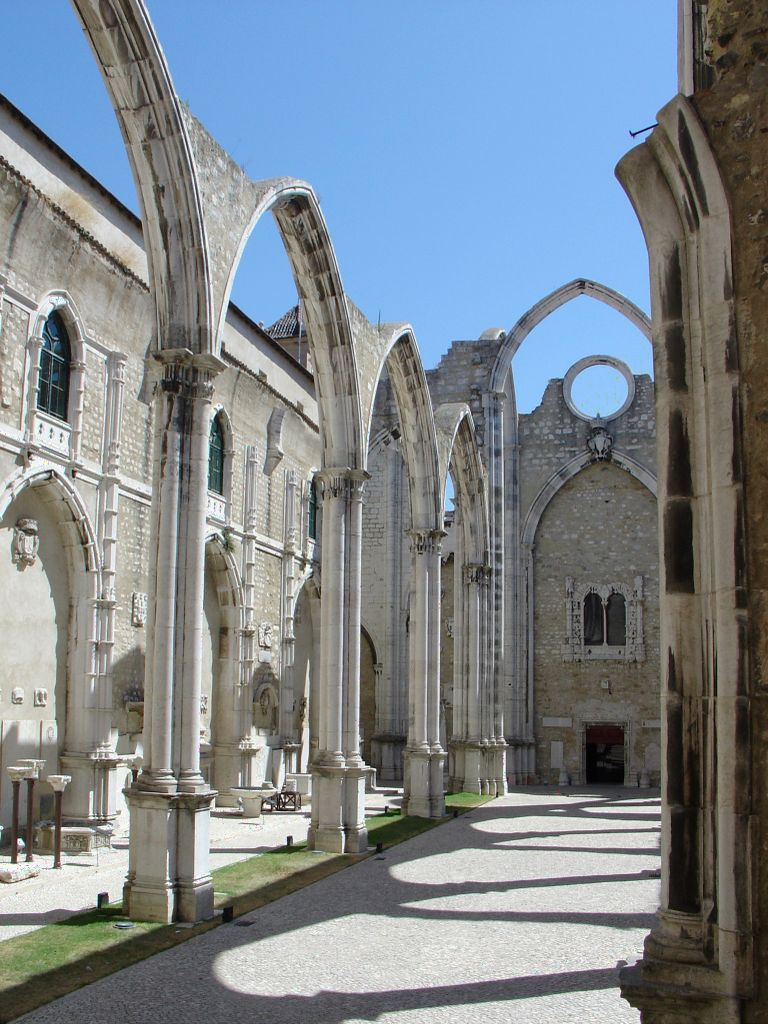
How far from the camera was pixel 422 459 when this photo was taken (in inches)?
783

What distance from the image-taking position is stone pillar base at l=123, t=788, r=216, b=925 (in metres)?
9.16

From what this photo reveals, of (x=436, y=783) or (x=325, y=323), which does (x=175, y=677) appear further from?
(x=436, y=783)

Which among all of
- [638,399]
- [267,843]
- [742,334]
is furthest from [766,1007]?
[638,399]

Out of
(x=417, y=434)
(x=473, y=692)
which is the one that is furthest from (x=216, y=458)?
(x=473, y=692)

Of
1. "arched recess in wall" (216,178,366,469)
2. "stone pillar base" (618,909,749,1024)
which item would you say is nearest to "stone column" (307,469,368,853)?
"arched recess in wall" (216,178,366,469)

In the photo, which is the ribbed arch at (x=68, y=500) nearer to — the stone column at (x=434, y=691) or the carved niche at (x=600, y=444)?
the stone column at (x=434, y=691)

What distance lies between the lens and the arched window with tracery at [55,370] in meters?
14.2

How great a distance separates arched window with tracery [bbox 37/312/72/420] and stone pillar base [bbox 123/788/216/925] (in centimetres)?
646

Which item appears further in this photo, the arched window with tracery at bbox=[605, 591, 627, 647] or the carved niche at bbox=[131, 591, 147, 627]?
the arched window with tracery at bbox=[605, 591, 627, 647]

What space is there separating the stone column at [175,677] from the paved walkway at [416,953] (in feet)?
2.30

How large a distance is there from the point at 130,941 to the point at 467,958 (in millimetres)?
2591

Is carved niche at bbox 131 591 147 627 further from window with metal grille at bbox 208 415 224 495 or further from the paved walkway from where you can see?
the paved walkway

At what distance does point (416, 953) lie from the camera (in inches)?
331

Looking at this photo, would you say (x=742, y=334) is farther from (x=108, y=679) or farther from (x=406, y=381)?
(x=406, y=381)
